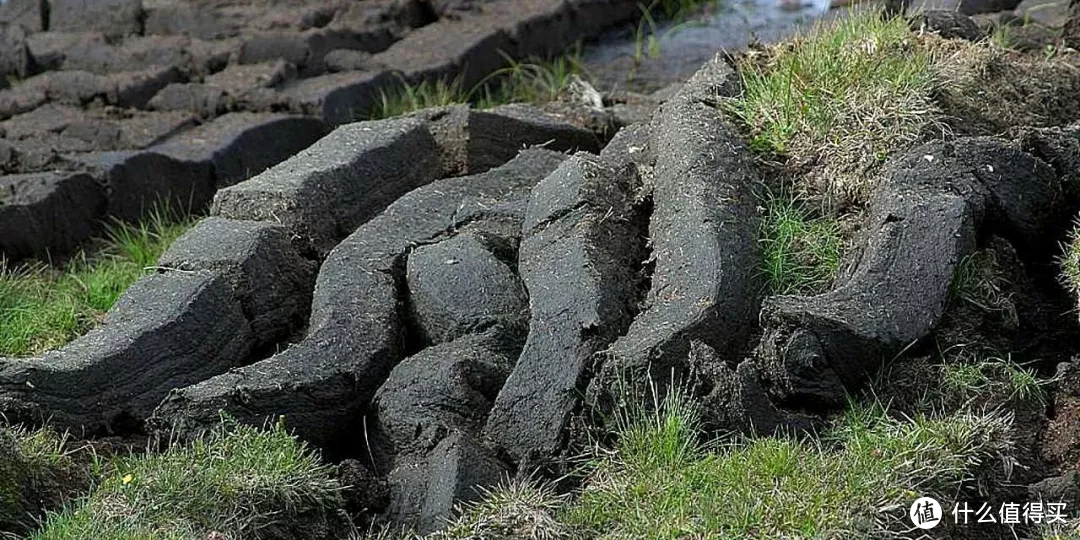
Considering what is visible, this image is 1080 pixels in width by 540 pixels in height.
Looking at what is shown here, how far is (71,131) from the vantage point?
24.4ft

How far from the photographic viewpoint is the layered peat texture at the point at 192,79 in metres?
6.92

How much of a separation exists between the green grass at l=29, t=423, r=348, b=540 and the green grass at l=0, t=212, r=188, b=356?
1431 mm

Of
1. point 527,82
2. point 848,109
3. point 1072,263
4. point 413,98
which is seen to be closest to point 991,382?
point 1072,263

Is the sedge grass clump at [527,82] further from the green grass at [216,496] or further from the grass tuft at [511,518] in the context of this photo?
the grass tuft at [511,518]

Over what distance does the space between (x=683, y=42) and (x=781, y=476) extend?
17.4 ft

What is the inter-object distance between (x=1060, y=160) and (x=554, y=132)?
2.05 metres

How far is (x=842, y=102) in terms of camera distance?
5.38 m

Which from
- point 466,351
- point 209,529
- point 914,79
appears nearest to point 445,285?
point 466,351

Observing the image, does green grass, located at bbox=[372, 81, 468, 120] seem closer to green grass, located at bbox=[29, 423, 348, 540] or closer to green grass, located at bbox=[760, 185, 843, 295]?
green grass, located at bbox=[760, 185, 843, 295]

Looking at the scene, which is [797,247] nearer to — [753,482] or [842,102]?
[842,102]

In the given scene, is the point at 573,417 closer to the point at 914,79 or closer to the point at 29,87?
the point at 914,79

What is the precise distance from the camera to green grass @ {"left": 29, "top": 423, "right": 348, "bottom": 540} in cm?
423

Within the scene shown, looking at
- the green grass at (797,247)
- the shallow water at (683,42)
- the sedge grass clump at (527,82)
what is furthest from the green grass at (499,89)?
the green grass at (797,247)

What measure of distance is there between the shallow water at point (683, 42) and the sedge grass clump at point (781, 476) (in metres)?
4.02
